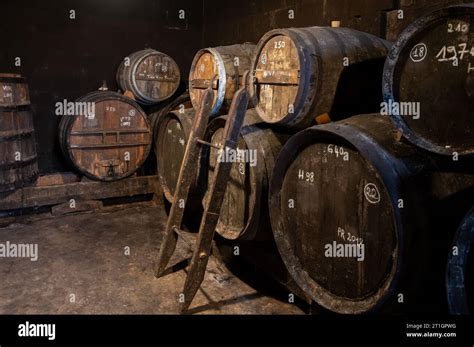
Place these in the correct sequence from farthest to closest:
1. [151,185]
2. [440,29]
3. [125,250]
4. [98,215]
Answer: [151,185] → [98,215] → [125,250] → [440,29]

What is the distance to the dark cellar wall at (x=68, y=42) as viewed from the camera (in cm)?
547

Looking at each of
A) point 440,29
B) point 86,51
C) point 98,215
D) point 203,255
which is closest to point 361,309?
point 203,255

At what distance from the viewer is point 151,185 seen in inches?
228

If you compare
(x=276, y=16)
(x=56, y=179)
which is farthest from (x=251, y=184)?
(x=56, y=179)

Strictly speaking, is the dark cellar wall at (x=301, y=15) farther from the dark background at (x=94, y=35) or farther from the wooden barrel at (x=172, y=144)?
the wooden barrel at (x=172, y=144)

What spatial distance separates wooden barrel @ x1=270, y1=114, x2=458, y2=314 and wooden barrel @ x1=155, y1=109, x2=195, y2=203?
180cm

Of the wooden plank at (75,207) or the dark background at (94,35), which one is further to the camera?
the dark background at (94,35)

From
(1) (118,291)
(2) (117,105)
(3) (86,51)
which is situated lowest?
(1) (118,291)

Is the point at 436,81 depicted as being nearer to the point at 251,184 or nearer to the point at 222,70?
the point at 251,184

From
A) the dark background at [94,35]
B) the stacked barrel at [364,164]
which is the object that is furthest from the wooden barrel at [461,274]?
the dark background at [94,35]

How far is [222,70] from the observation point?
3.74 metres

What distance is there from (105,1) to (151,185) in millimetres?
2992

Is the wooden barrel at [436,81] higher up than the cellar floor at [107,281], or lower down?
higher up

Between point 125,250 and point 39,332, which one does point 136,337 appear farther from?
point 125,250
